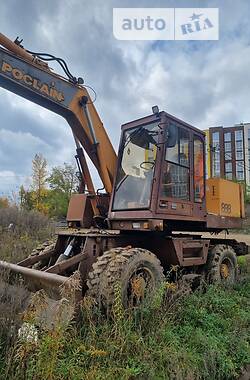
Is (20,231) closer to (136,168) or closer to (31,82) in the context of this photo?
(136,168)

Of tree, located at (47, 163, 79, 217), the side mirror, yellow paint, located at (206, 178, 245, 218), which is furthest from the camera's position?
tree, located at (47, 163, 79, 217)

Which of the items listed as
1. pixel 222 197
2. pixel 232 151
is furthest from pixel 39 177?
pixel 232 151

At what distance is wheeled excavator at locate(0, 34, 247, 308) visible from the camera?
4.82m

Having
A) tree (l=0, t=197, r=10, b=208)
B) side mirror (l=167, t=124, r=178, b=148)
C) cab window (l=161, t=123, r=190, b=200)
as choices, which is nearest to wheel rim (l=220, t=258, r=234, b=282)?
cab window (l=161, t=123, r=190, b=200)

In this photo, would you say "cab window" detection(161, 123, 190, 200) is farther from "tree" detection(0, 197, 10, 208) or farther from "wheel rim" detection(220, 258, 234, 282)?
"tree" detection(0, 197, 10, 208)

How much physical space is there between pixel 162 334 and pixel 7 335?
5.44ft

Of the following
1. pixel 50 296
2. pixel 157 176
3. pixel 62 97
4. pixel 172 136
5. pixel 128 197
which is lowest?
pixel 50 296

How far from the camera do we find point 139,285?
4094 millimetres

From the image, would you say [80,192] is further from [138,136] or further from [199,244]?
[199,244]

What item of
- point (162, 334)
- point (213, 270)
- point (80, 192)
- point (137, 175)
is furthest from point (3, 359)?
point (213, 270)

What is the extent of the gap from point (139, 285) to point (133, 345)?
0.79m

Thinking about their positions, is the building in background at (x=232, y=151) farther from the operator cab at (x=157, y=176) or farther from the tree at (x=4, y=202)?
the operator cab at (x=157, y=176)

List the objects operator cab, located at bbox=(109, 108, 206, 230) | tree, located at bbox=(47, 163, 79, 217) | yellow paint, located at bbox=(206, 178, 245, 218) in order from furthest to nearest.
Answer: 1. tree, located at bbox=(47, 163, 79, 217)
2. yellow paint, located at bbox=(206, 178, 245, 218)
3. operator cab, located at bbox=(109, 108, 206, 230)

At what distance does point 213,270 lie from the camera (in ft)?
21.2
